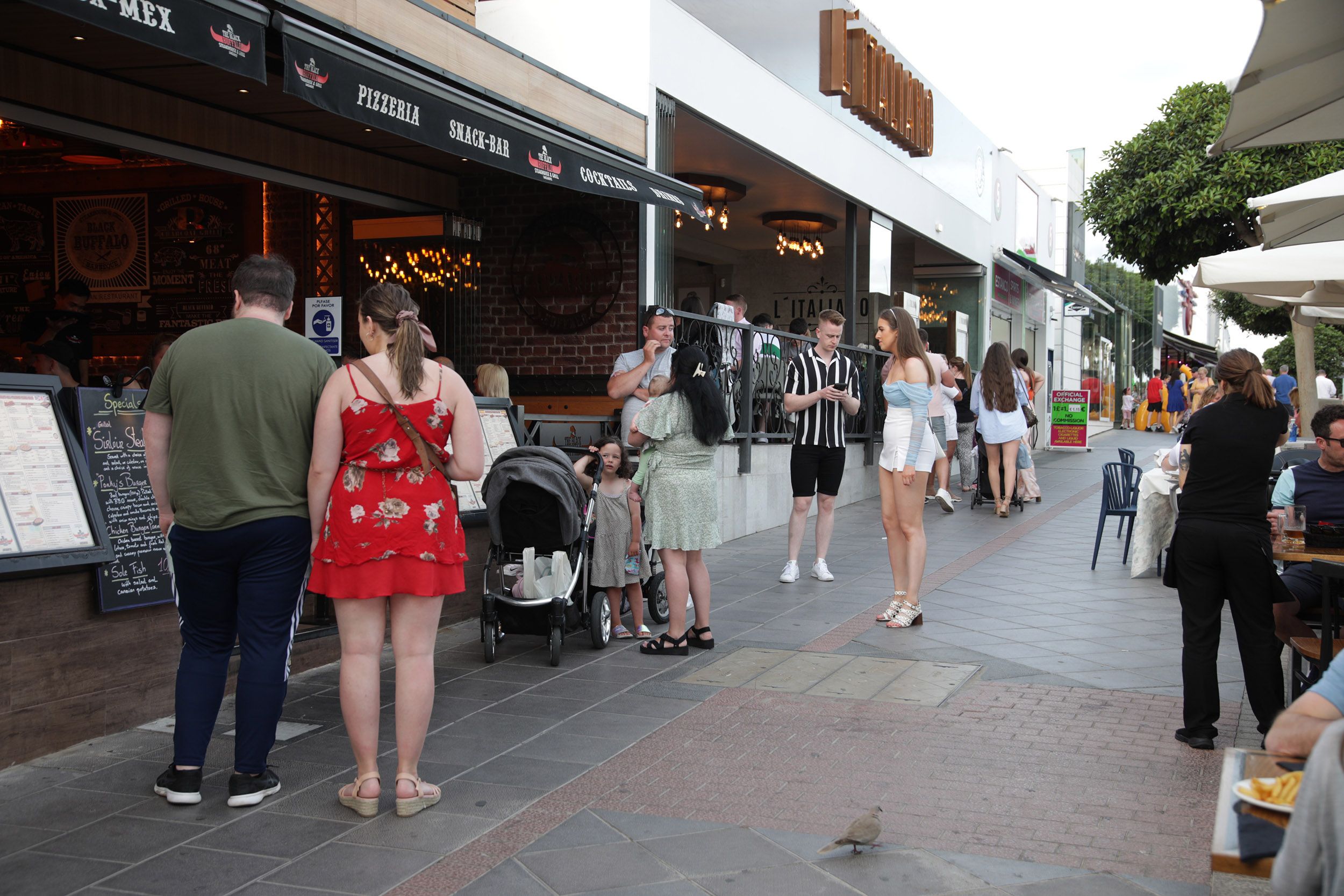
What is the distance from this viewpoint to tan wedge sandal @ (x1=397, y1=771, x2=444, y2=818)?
4.10 metres

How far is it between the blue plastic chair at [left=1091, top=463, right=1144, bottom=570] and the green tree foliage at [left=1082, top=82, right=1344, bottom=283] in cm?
823

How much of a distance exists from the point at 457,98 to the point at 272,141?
246cm

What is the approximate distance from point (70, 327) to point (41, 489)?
4.75m

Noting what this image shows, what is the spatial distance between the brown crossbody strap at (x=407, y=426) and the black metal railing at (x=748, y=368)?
19.7 feet

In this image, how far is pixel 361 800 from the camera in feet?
13.5

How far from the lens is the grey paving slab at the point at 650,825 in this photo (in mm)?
3951

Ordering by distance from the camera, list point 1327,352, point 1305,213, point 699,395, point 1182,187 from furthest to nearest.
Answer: point 1327,352, point 1182,187, point 1305,213, point 699,395

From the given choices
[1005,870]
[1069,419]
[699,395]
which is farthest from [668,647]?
[1069,419]

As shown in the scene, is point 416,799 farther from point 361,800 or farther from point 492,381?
point 492,381

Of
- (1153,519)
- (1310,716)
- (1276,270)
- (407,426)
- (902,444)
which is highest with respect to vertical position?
(1276,270)

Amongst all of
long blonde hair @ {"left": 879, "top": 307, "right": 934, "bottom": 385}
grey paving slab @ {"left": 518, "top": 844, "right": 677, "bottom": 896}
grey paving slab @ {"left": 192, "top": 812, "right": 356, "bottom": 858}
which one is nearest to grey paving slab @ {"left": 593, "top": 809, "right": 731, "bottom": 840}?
grey paving slab @ {"left": 518, "top": 844, "right": 677, "bottom": 896}

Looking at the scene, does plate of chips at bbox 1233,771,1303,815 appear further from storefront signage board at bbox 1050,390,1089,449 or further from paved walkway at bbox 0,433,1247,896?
storefront signage board at bbox 1050,390,1089,449

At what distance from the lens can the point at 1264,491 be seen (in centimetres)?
484

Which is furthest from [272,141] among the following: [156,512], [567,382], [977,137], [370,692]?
[977,137]
